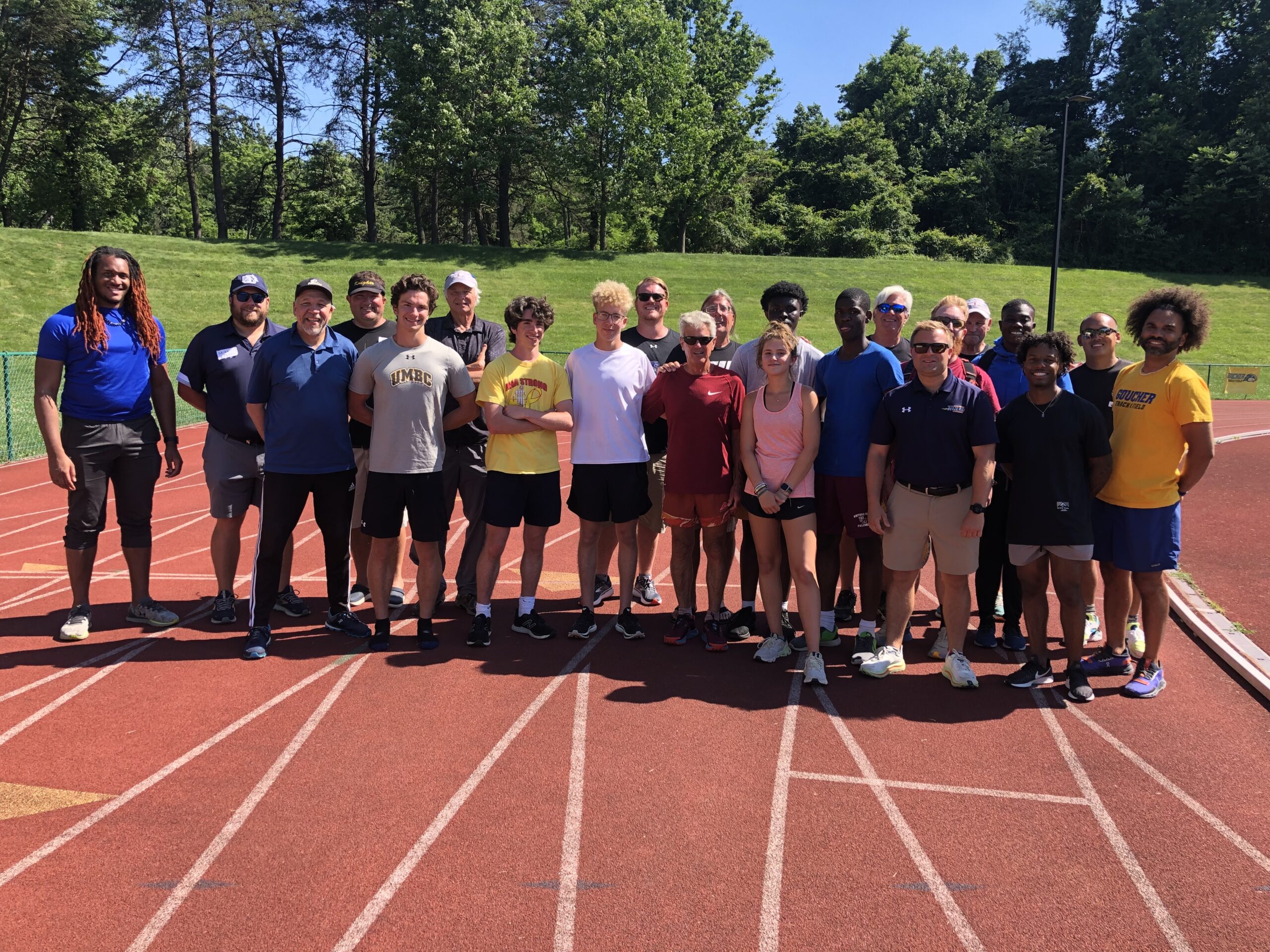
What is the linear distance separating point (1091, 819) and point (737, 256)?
36859 mm

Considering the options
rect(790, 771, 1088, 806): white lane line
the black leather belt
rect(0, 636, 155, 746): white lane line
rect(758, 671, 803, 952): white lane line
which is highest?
the black leather belt

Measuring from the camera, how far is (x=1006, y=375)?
19.6ft

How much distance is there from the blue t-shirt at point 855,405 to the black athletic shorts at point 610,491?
1.15m

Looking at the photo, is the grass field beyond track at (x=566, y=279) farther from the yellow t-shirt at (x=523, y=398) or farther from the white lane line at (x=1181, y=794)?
the white lane line at (x=1181, y=794)

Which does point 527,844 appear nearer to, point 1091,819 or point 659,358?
point 1091,819

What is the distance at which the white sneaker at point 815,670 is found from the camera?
16.1 ft

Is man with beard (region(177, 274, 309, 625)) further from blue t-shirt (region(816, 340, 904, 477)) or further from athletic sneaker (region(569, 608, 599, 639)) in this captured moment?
blue t-shirt (region(816, 340, 904, 477))

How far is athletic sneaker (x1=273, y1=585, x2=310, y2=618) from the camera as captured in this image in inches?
244

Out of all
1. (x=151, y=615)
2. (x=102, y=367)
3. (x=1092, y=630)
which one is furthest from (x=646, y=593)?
(x=102, y=367)

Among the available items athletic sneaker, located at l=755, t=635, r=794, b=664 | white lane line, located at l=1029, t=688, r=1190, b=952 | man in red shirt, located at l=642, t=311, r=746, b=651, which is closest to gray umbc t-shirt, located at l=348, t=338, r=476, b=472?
man in red shirt, located at l=642, t=311, r=746, b=651

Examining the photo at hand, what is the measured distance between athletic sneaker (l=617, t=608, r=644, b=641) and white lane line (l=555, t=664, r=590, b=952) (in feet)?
2.95

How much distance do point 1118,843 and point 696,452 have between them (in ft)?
9.44

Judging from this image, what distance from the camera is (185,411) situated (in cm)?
1675

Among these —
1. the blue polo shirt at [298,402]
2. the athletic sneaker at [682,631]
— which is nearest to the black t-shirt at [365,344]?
the blue polo shirt at [298,402]
